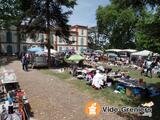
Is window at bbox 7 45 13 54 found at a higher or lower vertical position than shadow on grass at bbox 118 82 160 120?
higher

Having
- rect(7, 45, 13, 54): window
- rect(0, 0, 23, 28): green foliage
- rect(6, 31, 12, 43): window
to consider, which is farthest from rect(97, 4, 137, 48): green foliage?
rect(0, 0, 23, 28): green foliage

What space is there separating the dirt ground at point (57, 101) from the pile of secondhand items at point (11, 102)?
0.70m

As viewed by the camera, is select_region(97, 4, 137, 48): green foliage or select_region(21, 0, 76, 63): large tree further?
select_region(97, 4, 137, 48): green foliage

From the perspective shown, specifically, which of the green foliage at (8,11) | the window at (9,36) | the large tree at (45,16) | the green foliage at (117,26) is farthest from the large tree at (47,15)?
the green foliage at (117,26)

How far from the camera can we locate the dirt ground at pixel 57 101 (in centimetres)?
1014

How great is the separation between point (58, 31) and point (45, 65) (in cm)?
551

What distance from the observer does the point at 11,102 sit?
918cm

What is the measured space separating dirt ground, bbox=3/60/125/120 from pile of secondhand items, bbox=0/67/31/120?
699 millimetres

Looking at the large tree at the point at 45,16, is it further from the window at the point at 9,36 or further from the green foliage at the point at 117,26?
the green foliage at the point at 117,26

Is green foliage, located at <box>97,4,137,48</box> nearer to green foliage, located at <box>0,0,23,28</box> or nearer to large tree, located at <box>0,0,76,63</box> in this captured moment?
green foliage, located at <box>0,0,23,28</box>

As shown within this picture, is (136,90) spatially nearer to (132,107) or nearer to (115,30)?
(132,107)

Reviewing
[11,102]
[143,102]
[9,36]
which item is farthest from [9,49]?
[11,102]

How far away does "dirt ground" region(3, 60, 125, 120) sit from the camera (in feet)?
33.3

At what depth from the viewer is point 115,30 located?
68750mm
